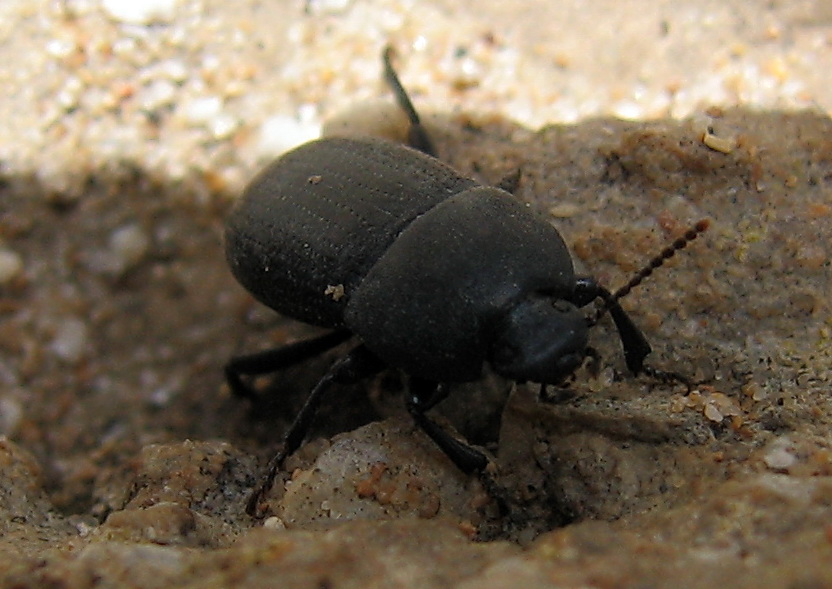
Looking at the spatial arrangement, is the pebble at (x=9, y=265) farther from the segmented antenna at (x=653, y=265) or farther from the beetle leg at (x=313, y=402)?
the segmented antenna at (x=653, y=265)

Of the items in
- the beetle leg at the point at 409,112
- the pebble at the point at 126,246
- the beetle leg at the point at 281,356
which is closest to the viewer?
the beetle leg at the point at 281,356

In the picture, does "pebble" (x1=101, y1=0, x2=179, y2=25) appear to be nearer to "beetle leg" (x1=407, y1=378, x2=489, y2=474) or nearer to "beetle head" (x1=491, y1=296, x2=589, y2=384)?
"beetle leg" (x1=407, y1=378, x2=489, y2=474)

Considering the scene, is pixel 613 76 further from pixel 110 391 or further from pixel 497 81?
pixel 110 391

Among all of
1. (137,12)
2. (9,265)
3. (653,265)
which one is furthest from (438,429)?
(137,12)

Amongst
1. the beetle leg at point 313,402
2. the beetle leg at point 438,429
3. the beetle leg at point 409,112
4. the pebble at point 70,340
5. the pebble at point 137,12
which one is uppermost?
the pebble at point 137,12

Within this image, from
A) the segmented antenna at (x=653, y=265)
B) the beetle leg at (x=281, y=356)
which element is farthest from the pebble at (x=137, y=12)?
the segmented antenna at (x=653, y=265)

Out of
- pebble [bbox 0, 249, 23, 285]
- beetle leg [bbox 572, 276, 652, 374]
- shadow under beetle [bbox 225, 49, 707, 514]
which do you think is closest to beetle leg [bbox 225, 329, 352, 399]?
shadow under beetle [bbox 225, 49, 707, 514]

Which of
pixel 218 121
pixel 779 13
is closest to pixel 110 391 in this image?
pixel 218 121
